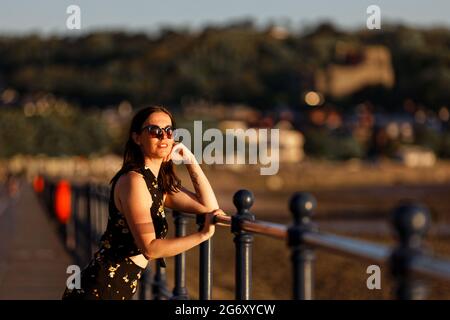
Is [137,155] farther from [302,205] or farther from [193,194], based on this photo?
[302,205]

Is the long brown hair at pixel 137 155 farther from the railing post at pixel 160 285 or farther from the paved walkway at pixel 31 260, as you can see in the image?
the paved walkway at pixel 31 260

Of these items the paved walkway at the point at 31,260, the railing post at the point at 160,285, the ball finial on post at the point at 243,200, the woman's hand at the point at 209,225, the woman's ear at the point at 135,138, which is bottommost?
→ the paved walkway at the point at 31,260

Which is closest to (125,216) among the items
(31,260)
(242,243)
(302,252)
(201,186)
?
(201,186)


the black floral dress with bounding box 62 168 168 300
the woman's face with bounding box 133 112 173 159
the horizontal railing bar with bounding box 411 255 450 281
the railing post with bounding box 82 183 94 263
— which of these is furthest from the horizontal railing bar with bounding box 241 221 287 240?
the railing post with bounding box 82 183 94 263

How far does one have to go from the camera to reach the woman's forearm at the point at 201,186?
6191mm

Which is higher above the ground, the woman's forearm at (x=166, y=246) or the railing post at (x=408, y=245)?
the railing post at (x=408, y=245)

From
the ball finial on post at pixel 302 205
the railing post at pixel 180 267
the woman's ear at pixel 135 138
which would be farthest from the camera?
the railing post at pixel 180 267

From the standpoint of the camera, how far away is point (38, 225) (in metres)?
27.1

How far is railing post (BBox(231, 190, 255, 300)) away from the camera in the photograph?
6.12 meters

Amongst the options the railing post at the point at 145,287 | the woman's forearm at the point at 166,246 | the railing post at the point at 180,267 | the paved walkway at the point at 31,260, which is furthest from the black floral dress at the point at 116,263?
the paved walkway at the point at 31,260

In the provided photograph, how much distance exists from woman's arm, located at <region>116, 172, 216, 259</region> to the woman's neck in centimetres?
20

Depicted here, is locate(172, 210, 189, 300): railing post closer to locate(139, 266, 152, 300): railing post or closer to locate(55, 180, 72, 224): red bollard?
locate(139, 266, 152, 300): railing post

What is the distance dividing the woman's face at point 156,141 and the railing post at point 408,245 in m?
2.38
